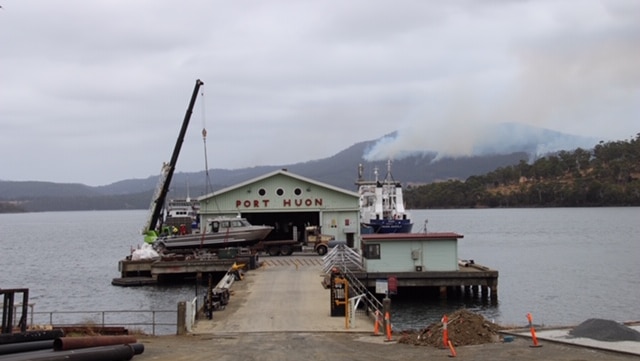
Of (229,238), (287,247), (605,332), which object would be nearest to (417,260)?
(287,247)

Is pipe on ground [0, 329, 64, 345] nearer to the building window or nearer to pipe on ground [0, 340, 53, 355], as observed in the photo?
pipe on ground [0, 340, 53, 355]

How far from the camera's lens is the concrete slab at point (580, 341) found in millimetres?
17859

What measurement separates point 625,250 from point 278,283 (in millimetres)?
51859

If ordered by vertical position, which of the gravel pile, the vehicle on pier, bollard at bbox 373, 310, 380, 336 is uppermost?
the vehicle on pier

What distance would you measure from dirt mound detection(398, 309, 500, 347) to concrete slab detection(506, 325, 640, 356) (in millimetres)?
808

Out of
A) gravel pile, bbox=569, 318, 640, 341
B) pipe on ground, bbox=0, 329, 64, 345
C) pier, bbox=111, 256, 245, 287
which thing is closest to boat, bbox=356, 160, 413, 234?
pier, bbox=111, 256, 245, 287

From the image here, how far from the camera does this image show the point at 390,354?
18.4 metres

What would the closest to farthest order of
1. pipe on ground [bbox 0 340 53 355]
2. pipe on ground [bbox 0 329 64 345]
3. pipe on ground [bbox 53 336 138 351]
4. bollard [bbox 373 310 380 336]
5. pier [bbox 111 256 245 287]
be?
pipe on ground [bbox 53 336 138 351], pipe on ground [bbox 0 340 53 355], pipe on ground [bbox 0 329 64 345], bollard [bbox 373 310 380 336], pier [bbox 111 256 245 287]

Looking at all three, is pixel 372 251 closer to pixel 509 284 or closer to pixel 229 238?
pixel 509 284

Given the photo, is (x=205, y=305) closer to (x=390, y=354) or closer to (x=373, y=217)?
(x=390, y=354)

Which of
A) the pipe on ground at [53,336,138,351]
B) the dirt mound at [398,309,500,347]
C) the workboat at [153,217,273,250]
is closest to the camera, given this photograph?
the pipe on ground at [53,336,138,351]

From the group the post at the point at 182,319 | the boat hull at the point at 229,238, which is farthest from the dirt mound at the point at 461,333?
the boat hull at the point at 229,238

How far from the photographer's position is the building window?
1455 inches

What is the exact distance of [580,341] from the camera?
1891 cm
